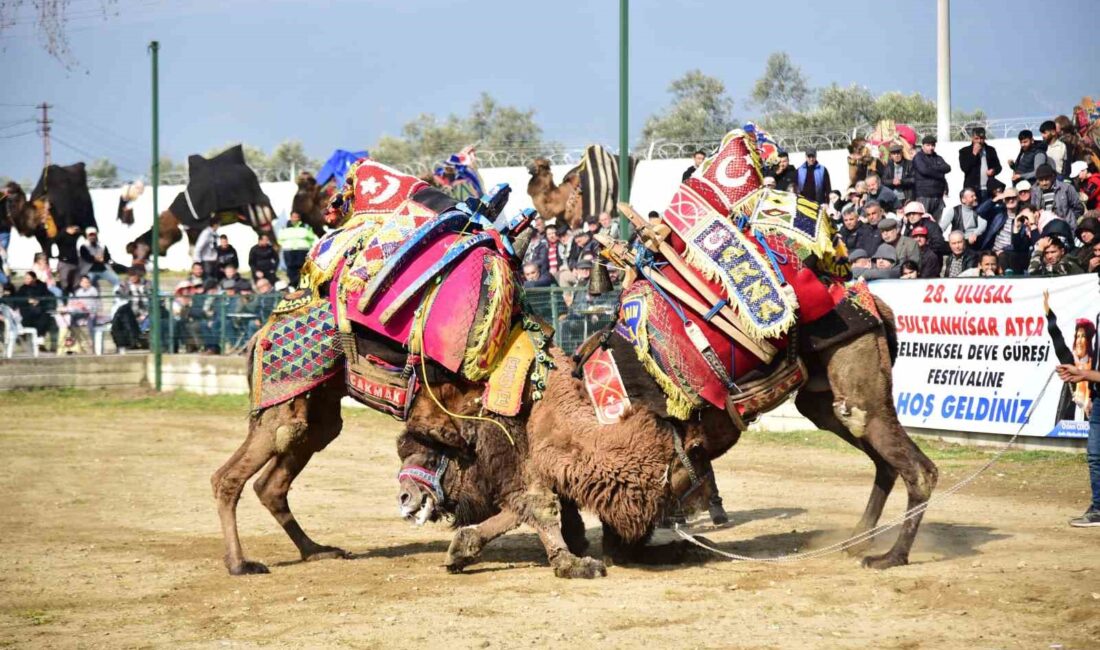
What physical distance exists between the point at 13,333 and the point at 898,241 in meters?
13.7

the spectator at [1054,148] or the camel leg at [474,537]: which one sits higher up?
the spectator at [1054,148]

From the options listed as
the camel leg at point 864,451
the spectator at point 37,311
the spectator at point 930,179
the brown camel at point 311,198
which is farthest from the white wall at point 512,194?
the spectator at point 37,311

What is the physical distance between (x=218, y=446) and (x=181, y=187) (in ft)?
59.6

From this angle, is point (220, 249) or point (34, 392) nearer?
point (34, 392)

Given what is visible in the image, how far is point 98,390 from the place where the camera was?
2089 centimetres

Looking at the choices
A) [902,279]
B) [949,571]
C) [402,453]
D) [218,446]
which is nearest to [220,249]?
[218,446]

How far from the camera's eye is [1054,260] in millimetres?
12844

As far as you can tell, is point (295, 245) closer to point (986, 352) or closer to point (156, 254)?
point (156, 254)

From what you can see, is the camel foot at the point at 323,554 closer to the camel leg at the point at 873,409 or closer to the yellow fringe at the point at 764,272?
the yellow fringe at the point at 764,272

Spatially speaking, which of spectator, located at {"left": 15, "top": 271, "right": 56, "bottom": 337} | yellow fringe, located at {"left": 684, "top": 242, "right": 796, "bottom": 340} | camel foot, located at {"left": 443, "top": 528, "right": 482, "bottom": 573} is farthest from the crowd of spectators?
spectator, located at {"left": 15, "top": 271, "right": 56, "bottom": 337}

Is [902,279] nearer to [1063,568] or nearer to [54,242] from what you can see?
[1063,568]

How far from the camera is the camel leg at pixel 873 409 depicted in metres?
7.70

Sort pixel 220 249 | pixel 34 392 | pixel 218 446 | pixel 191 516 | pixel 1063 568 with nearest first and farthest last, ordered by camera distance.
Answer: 1. pixel 1063 568
2. pixel 191 516
3. pixel 218 446
4. pixel 34 392
5. pixel 220 249

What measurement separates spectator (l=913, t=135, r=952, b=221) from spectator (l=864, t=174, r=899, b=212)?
0.32 m
